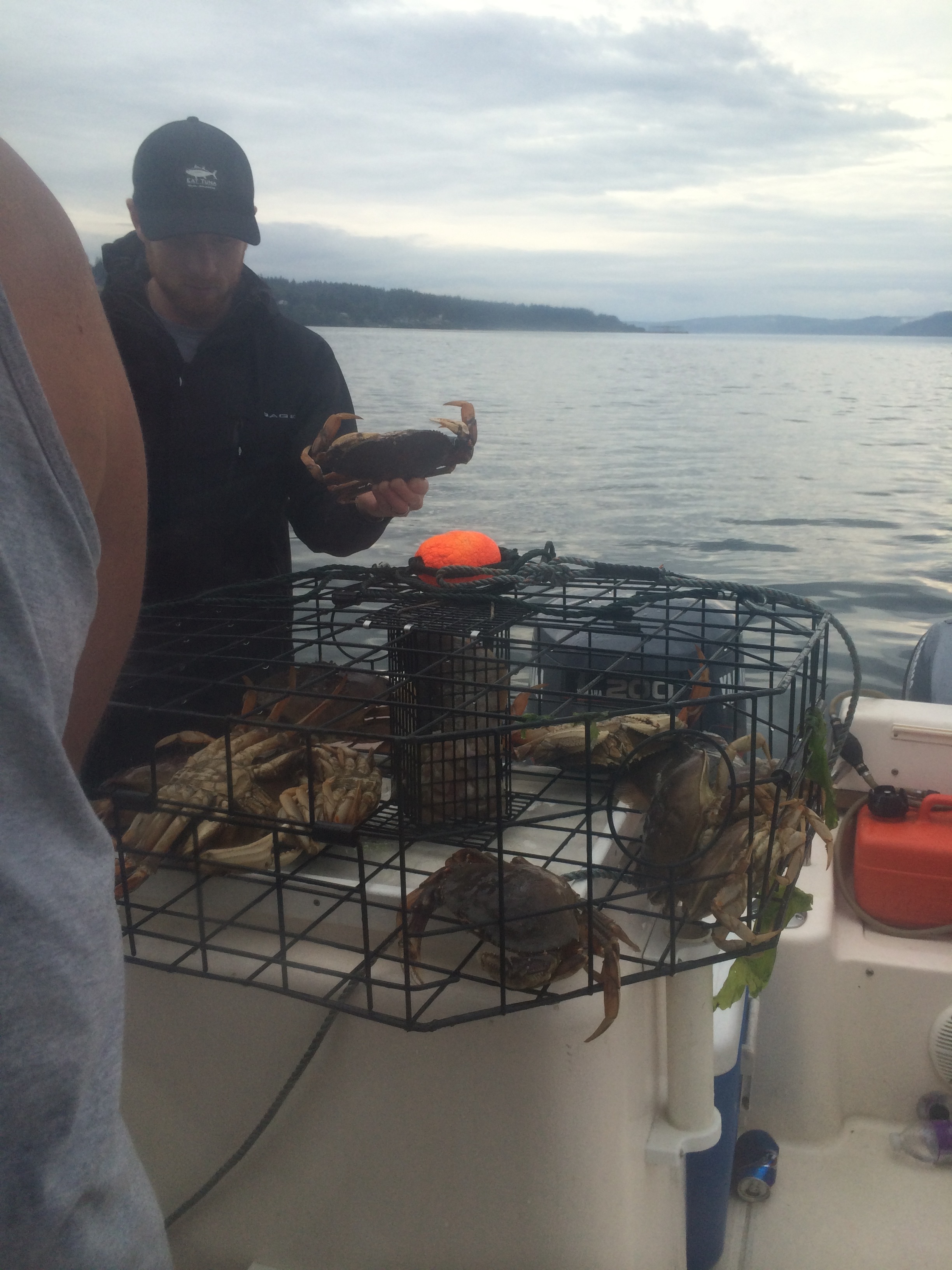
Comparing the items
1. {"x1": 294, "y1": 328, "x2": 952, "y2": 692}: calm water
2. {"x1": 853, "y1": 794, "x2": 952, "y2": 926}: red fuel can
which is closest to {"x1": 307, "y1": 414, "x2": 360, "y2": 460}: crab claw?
{"x1": 853, "y1": 794, "x2": 952, "y2": 926}: red fuel can

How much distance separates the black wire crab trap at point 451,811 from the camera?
116 cm

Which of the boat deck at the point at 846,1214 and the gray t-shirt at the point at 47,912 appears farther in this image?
the boat deck at the point at 846,1214

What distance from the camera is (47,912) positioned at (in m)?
0.63

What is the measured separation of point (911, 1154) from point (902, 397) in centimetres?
2437

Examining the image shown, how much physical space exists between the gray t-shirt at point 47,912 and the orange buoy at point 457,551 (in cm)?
118

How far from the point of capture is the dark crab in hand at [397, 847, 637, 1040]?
3.73ft

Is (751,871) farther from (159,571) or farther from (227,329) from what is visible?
(227,329)

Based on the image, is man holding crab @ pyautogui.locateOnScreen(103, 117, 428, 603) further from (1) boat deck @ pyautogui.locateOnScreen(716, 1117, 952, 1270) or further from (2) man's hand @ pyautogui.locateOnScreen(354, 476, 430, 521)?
(1) boat deck @ pyautogui.locateOnScreen(716, 1117, 952, 1270)

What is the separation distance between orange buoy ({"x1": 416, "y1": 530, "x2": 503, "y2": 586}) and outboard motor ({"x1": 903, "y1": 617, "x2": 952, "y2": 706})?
2.12 metres

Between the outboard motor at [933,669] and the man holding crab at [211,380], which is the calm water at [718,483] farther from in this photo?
the man holding crab at [211,380]

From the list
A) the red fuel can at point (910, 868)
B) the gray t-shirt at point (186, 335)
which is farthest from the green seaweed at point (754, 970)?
the gray t-shirt at point (186, 335)

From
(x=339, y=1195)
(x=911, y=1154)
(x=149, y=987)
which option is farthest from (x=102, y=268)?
(x=911, y=1154)

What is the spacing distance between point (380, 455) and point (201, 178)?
3.25 ft

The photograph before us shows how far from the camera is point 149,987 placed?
1.39 metres
